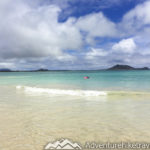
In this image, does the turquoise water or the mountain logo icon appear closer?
the mountain logo icon

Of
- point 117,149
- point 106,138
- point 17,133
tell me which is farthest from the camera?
point 17,133

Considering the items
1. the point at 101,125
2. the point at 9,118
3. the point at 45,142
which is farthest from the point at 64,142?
the point at 9,118

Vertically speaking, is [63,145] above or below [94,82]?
below

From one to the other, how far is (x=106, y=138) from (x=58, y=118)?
126 inches

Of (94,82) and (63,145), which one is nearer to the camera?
(63,145)

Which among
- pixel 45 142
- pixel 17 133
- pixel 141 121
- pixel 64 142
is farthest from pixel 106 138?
pixel 17 133

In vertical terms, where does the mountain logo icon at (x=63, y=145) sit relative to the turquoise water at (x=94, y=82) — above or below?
below

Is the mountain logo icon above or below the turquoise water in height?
below

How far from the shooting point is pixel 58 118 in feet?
24.9

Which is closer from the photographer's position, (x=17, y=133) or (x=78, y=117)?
(x=17, y=133)

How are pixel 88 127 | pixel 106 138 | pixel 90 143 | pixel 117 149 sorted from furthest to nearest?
pixel 88 127, pixel 106 138, pixel 90 143, pixel 117 149

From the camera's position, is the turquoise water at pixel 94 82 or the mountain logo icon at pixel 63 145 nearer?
the mountain logo icon at pixel 63 145

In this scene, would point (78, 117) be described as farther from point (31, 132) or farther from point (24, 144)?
point (24, 144)

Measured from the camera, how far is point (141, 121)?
22.8 ft
